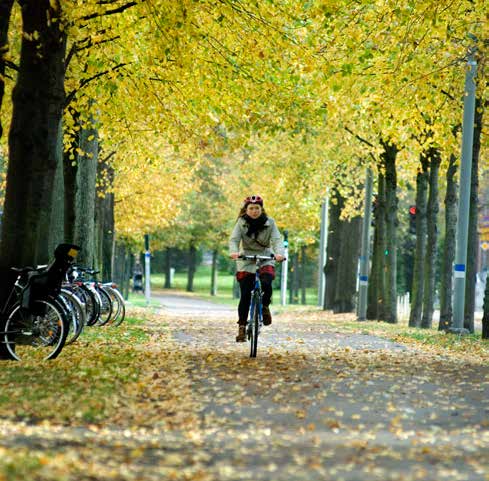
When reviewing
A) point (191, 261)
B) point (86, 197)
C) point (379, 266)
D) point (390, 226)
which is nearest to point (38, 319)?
point (86, 197)

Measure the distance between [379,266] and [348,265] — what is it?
4518mm

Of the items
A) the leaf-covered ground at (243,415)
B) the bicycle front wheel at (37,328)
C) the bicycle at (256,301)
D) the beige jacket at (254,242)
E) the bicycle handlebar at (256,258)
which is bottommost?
the leaf-covered ground at (243,415)

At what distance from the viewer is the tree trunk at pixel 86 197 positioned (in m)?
20.0

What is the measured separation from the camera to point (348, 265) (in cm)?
3231

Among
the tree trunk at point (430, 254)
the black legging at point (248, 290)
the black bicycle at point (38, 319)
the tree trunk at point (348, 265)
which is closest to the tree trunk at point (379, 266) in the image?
the tree trunk at point (430, 254)

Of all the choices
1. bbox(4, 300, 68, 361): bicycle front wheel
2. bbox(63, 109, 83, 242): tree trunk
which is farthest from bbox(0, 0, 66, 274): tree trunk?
bbox(63, 109, 83, 242): tree trunk

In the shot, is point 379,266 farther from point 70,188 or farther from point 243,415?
point 243,415

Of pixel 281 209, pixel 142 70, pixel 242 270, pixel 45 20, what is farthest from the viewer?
pixel 281 209

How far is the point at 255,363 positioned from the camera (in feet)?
39.7

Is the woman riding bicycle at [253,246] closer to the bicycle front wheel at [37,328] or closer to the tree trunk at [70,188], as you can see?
the bicycle front wheel at [37,328]

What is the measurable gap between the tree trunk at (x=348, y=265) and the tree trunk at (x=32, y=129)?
20.8m

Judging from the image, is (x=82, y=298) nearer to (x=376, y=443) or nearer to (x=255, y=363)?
(x=255, y=363)

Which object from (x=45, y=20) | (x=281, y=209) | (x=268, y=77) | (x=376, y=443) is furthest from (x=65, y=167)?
(x=281, y=209)

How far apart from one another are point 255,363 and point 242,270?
126 cm
